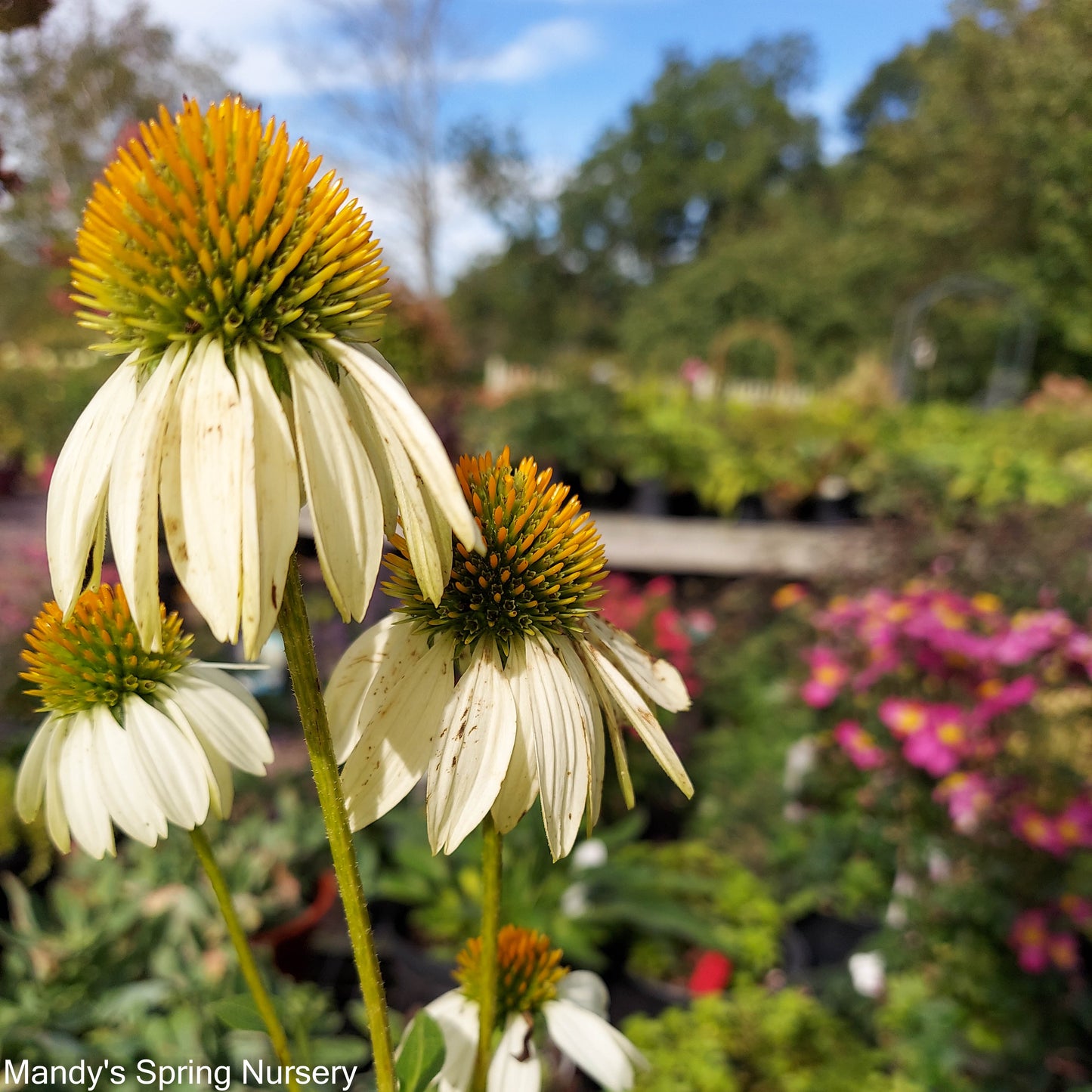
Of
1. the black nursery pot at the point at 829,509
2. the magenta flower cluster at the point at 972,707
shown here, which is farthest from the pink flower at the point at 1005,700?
the black nursery pot at the point at 829,509

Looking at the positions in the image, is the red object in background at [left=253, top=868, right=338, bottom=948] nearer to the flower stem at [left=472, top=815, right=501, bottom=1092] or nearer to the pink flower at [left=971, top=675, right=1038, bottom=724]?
the flower stem at [left=472, top=815, right=501, bottom=1092]

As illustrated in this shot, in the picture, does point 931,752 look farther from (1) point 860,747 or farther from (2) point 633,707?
(2) point 633,707

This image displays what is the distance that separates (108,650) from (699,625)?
289 cm

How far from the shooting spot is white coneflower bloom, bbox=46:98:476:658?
291 millimetres

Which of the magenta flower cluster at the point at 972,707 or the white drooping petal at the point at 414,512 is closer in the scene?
the white drooping petal at the point at 414,512

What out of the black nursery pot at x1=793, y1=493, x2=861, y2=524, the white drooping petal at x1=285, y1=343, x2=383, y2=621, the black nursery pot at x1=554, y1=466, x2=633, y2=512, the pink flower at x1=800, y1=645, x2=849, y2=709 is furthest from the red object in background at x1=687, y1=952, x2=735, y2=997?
the black nursery pot at x1=793, y1=493, x2=861, y2=524

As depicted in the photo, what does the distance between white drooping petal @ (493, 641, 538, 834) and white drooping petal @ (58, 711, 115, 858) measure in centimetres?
23

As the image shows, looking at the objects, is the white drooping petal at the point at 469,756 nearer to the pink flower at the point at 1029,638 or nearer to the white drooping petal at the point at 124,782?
the white drooping petal at the point at 124,782

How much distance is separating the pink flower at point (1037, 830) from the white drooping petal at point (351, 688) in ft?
5.61

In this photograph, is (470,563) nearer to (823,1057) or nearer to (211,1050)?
(211,1050)

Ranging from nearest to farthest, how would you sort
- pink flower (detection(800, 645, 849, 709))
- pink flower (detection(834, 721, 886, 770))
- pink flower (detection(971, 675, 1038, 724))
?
1. pink flower (detection(971, 675, 1038, 724))
2. pink flower (detection(834, 721, 886, 770))
3. pink flower (detection(800, 645, 849, 709))

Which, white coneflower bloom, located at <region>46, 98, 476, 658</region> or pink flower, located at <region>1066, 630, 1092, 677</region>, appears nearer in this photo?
white coneflower bloom, located at <region>46, 98, 476, 658</region>

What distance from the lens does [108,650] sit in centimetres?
47

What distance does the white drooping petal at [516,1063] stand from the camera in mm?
466
